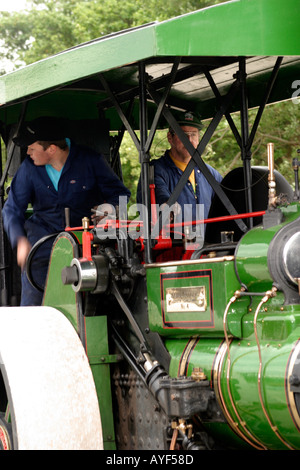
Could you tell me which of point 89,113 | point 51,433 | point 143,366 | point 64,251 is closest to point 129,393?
point 143,366

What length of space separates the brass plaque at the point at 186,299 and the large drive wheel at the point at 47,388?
0.58 metres

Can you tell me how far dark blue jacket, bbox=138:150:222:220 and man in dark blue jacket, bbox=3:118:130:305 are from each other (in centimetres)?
27

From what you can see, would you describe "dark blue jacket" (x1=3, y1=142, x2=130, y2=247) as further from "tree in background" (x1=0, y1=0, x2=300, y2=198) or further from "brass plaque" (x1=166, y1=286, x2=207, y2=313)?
"brass plaque" (x1=166, y1=286, x2=207, y2=313)

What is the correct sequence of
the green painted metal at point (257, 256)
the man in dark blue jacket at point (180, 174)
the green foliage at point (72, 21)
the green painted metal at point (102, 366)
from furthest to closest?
the green foliage at point (72, 21), the man in dark blue jacket at point (180, 174), the green painted metal at point (102, 366), the green painted metal at point (257, 256)

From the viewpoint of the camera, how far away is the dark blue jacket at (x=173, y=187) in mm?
5262

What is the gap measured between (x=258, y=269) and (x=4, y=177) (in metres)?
2.41

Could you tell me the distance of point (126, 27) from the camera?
52.4 ft

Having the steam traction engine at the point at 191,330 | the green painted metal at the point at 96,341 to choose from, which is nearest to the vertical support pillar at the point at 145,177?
the steam traction engine at the point at 191,330

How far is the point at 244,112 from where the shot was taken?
15.4 feet

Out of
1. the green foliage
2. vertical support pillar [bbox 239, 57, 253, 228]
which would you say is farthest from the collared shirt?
the green foliage

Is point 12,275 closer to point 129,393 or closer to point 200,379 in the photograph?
point 129,393

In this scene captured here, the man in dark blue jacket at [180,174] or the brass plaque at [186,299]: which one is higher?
the man in dark blue jacket at [180,174]

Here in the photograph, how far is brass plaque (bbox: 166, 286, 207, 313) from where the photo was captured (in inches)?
144

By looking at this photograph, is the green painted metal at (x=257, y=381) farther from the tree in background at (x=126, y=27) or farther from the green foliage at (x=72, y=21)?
the green foliage at (x=72, y=21)
